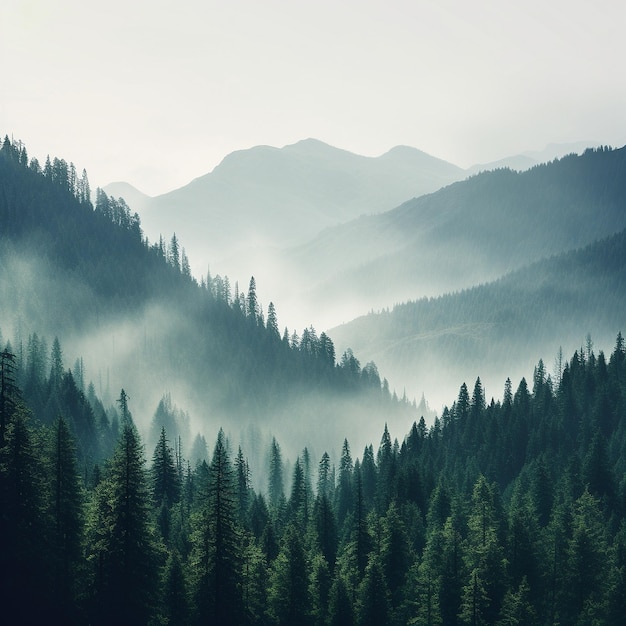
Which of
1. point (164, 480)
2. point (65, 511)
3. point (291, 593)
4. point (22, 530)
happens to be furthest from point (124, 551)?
point (164, 480)

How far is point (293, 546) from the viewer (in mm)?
65312

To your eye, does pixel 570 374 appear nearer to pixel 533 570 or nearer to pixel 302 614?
pixel 533 570

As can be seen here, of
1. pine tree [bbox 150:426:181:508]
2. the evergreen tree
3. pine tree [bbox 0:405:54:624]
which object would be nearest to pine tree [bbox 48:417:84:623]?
pine tree [bbox 0:405:54:624]

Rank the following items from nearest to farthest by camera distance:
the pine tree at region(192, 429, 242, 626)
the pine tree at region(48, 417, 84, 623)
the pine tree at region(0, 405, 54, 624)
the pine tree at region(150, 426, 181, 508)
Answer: the pine tree at region(0, 405, 54, 624)
the pine tree at region(192, 429, 242, 626)
the pine tree at region(48, 417, 84, 623)
the pine tree at region(150, 426, 181, 508)

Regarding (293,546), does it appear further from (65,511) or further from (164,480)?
(164,480)

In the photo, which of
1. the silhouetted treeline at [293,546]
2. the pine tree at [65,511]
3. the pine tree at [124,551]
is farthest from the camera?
the pine tree at [65,511]

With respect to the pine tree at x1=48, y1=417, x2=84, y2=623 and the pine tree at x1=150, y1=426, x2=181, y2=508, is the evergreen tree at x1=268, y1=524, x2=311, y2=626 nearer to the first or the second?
the pine tree at x1=48, y1=417, x2=84, y2=623

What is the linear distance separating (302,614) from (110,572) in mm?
18980

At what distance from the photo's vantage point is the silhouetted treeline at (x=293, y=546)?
50375 mm

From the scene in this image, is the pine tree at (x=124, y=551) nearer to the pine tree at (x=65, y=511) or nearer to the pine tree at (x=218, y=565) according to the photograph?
the pine tree at (x=65, y=511)

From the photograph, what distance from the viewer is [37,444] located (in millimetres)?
53906

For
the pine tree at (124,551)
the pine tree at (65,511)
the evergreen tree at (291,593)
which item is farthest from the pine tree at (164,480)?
the pine tree at (124,551)

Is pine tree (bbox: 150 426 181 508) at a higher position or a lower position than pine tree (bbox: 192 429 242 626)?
higher

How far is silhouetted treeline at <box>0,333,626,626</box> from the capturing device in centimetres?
5038
